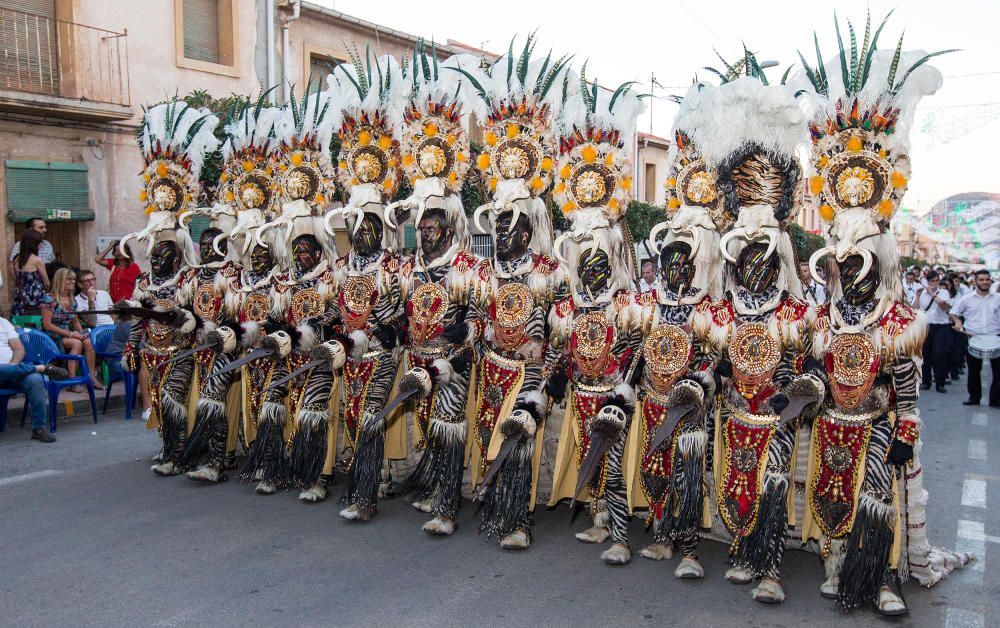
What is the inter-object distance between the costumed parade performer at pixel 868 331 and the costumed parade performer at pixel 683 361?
21.9 inches

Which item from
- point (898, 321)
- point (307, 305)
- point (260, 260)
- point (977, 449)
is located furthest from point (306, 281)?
point (977, 449)

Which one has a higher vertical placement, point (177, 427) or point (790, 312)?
point (790, 312)

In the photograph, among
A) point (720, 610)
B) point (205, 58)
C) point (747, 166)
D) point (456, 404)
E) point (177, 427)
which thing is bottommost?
point (720, 610)

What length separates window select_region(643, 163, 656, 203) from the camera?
25008 mm

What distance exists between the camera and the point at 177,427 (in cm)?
589

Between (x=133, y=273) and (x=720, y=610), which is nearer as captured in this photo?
(x=720, y=610)

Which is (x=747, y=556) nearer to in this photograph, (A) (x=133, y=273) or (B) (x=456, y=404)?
(B) (x=456, y=404)

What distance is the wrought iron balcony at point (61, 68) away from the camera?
1138 centimetres

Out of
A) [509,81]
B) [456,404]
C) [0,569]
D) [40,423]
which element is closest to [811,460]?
[456,404]

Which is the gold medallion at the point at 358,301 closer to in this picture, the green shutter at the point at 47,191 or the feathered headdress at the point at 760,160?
the feathered headdress at the point at 760,160

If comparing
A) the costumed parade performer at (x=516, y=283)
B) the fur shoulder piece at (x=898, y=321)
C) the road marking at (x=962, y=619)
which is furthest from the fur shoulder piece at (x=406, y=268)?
the road marking at (x=962, y=619)

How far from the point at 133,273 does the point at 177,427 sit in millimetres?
4021

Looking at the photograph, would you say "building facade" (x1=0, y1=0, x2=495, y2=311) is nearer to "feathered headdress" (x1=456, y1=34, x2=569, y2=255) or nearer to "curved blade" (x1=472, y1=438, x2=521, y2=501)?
"feathered headdress" (x1=456, y1=34, x2=569, y2=255)

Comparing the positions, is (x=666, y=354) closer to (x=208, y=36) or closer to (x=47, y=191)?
(x=47, y=191)
